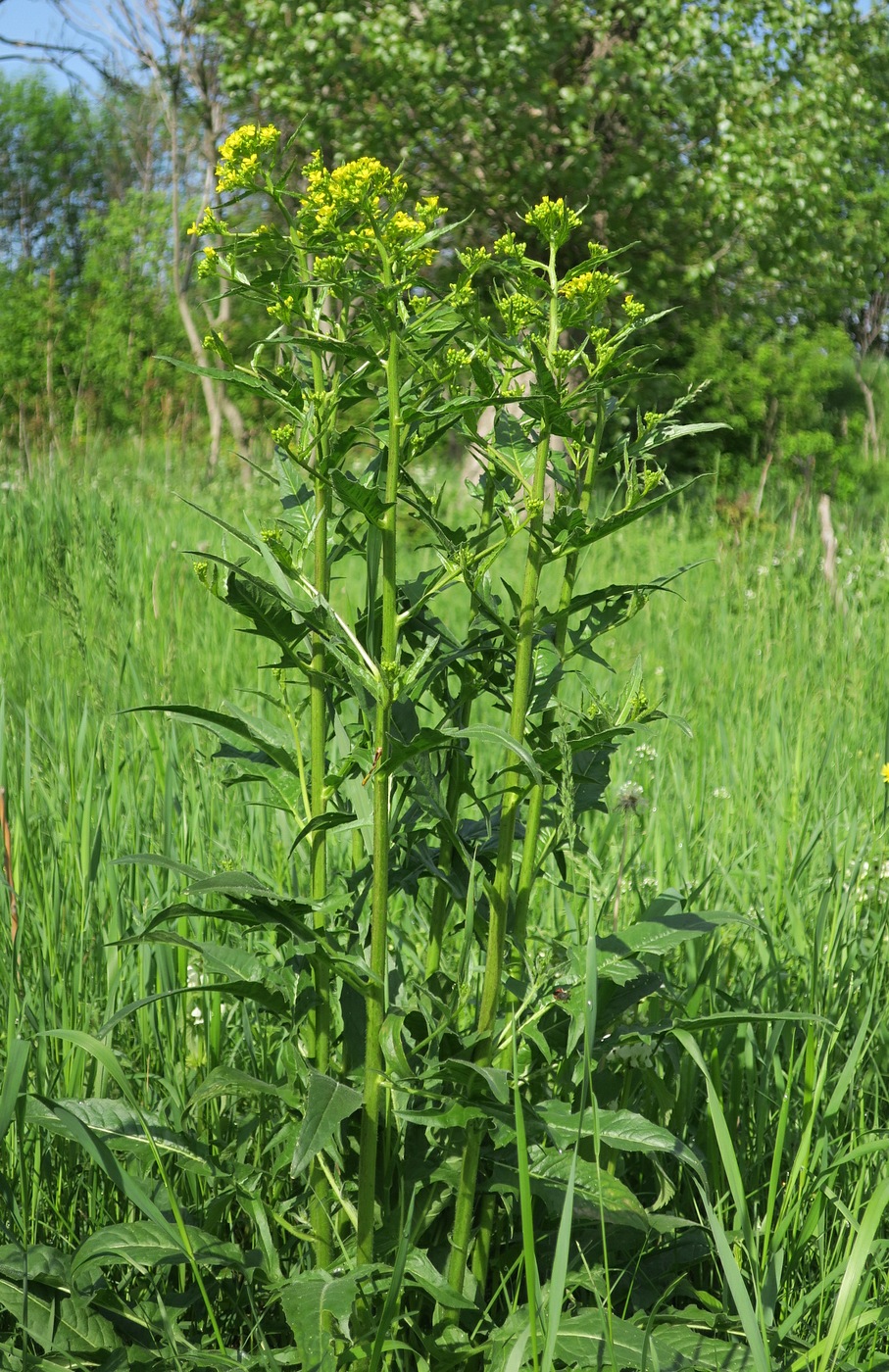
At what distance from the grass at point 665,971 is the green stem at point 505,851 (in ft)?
0.27

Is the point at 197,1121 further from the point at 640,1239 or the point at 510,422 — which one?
the point at 510,422

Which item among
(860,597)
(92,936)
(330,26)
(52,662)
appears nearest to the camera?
(92,936)

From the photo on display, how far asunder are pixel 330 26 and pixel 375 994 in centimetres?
1039

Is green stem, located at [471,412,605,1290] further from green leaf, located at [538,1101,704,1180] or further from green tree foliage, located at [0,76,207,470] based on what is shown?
green tree foliage, located at [0,76,207,470]

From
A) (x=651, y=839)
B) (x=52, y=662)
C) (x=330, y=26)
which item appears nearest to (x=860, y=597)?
(x=651, y=839)

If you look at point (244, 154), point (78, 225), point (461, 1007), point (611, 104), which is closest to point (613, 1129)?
point (461, 1007)

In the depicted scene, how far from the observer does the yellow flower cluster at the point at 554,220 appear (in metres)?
1.00

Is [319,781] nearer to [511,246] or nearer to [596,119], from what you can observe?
[511,246]

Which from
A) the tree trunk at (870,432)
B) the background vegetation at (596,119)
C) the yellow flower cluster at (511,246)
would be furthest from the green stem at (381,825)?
the tree trunk at (870,432)

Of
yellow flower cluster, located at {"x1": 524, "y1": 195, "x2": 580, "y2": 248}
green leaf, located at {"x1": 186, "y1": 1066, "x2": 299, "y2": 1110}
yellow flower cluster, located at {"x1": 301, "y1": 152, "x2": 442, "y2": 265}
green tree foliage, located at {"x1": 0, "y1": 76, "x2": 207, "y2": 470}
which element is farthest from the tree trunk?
green leaf, located at {"x1": 186, "y1": 1066, "x2": 299, "y2": 1110}

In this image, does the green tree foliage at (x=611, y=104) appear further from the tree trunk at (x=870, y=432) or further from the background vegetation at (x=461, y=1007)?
the background vegetation at (x=461, y=1007)

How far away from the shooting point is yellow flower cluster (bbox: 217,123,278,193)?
102cm

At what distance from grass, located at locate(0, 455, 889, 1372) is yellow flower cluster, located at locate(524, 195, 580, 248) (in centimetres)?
40

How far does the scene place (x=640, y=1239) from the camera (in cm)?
120
